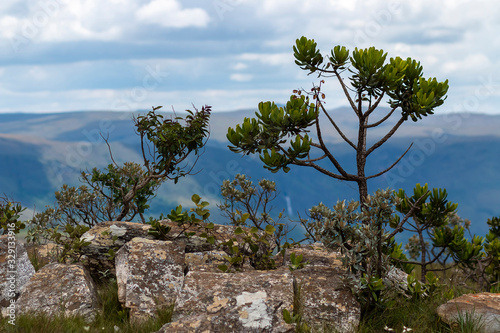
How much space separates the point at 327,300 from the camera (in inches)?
283

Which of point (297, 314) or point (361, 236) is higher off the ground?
point (361, 236)

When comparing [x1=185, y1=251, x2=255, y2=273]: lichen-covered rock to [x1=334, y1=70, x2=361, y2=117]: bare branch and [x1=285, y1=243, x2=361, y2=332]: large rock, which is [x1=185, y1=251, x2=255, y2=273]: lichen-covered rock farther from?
[x1=334, y1=70, x2=361, y2=117]: bare branch

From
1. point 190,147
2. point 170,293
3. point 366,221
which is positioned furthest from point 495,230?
point 170,293

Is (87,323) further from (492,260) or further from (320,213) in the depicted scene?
(492,260)

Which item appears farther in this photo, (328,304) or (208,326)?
(328,304)

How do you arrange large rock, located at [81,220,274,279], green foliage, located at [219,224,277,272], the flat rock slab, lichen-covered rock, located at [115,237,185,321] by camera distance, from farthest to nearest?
large rock, located at [81,220,274,279] → green foliage, located at [219,224,277,272] → lichen-covered rock, located at [115,237,185,321] → the flat rock slab

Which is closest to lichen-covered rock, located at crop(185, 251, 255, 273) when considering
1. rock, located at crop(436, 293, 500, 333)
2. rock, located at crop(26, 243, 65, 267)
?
rock, located at crop(436, 293, 500, 333)

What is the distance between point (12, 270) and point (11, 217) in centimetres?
230

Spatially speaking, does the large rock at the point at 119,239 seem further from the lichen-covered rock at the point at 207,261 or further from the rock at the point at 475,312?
the rock at the point at 475,312

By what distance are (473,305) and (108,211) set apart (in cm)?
1029

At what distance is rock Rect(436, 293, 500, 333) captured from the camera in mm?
6637

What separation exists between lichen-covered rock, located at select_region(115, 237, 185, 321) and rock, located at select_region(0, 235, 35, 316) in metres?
1.89

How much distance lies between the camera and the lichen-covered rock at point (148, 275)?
7.61 m

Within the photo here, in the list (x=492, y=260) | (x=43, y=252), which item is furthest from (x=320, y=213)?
(x=43, y=252)
